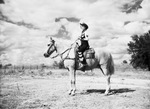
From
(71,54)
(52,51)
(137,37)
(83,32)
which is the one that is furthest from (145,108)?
(137,37)

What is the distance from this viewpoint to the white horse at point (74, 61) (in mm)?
8680

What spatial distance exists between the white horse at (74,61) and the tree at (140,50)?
3300 cm

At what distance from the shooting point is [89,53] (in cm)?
879

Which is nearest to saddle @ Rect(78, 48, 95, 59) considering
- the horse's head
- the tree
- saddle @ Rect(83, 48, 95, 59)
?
saddle @ Rect(83, 48, 95, 59)

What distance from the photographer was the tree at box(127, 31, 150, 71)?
128 feet

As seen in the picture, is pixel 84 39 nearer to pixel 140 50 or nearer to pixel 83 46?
pixel 83 46

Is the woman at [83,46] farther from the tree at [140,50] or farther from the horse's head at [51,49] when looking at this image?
the tree at [140,50]

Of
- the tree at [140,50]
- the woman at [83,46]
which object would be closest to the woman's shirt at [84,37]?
the woman at [83,46]

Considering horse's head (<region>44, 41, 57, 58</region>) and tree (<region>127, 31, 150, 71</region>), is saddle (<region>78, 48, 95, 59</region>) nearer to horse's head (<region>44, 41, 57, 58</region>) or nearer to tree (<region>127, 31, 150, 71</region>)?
horse's head (<region>44, 41, 57, 58</region>)

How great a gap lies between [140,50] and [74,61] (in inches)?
1421

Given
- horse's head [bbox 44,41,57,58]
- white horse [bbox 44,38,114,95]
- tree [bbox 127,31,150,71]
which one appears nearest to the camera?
white horse [bbox 44,38,114,95]

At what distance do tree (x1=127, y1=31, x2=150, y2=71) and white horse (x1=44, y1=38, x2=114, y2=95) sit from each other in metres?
33.0

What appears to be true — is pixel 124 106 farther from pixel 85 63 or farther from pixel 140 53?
pixel 140 53

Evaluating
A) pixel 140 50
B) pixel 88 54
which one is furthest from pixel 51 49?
pixel 140 50
